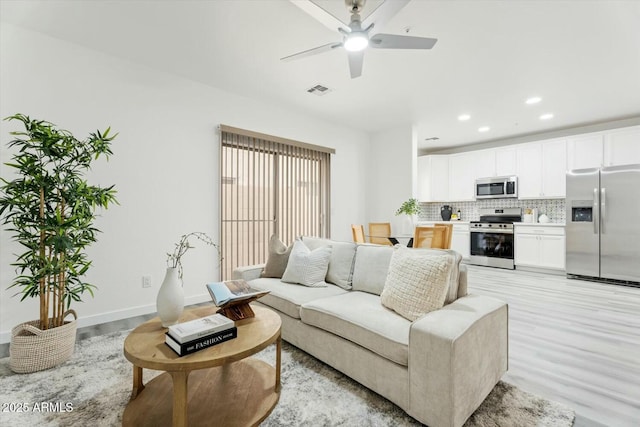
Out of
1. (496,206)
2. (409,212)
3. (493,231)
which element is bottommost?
(493,231)

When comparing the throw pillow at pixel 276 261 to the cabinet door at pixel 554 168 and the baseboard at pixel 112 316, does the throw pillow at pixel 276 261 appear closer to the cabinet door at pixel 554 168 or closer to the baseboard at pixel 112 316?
the baseboard at pixel 112 316

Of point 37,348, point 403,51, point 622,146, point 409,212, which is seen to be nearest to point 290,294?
point 37,348

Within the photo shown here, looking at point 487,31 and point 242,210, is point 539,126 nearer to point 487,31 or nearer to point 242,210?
point 487,31

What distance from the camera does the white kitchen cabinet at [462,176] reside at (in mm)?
6512

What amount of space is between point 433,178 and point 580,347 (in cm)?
503

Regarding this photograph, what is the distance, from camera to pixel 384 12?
1915 mm

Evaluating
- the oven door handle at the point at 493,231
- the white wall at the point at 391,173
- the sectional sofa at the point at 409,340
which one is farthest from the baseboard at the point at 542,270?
the sectional sofa at the point at 409,340

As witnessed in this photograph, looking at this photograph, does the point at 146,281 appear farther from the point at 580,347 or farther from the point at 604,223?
the point at 604,223

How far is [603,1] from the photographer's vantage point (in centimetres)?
223

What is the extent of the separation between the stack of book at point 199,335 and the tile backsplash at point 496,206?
21.6 ft

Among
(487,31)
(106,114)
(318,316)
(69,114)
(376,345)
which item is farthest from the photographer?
(106,114)

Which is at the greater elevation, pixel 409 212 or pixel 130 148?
pixel 130 148

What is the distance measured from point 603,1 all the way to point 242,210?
4045 millimetres

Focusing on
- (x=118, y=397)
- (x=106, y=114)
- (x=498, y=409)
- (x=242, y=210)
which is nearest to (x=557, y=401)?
(x=498, y=409)
